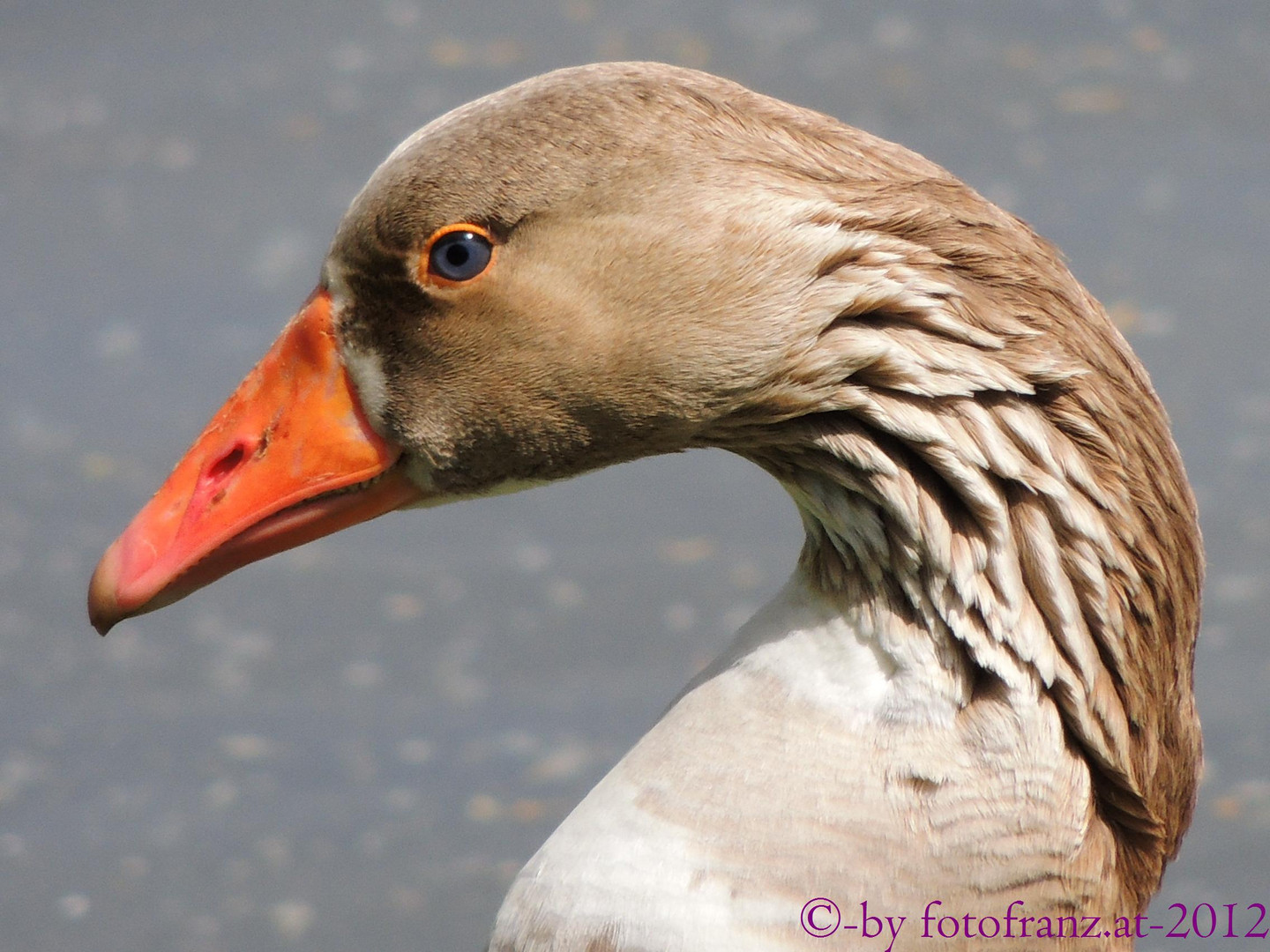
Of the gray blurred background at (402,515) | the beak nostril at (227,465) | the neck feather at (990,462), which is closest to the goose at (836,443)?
the neck feather at (990,462)

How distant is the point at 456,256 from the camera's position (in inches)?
93.9

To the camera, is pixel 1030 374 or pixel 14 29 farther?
pixel 14 29

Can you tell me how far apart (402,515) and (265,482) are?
2.94 metres

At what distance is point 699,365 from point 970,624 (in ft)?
1.68

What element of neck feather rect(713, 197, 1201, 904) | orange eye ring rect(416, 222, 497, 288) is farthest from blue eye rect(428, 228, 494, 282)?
neck feather rect(713, 197, 1201, 904)

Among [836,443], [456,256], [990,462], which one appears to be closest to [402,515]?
[456,256]

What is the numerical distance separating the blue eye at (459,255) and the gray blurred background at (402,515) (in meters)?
2.57

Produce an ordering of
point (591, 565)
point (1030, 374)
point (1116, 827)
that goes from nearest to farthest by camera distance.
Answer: point (1030, 374) < point (1116, 827) < point (591, 565)

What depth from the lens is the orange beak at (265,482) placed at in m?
2.54

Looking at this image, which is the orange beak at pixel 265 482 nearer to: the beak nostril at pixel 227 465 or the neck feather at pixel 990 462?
the beak nostril at pixel 227 465

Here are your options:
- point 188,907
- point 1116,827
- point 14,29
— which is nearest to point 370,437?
point 1116,827

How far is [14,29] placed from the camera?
6.59 m

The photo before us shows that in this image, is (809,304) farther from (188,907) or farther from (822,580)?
(188,907)

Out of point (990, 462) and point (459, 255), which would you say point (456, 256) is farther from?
point (990, 462)
